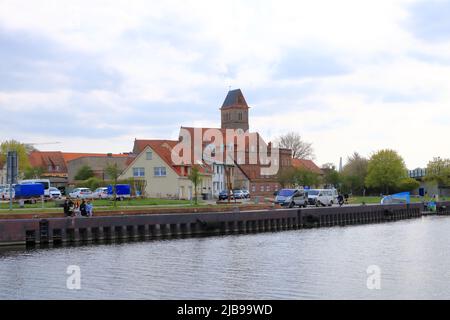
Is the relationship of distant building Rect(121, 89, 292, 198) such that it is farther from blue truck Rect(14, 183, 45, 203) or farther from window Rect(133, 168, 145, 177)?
blue truck Rect(14, 183, 45, 203)

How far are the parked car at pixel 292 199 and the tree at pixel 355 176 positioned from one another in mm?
65361

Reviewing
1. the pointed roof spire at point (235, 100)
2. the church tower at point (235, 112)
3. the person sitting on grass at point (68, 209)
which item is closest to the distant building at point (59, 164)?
the church tower at point (235, 112)

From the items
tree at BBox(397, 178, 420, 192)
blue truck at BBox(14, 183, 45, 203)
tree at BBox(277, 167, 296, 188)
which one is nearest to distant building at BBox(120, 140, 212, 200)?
blue truck at BBox(14, 183, 45, 203)

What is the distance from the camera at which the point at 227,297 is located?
26281 millimetres

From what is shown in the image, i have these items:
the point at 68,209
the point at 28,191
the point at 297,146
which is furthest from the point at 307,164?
the point at 68,209

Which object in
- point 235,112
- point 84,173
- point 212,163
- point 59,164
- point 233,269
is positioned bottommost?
point 233,269

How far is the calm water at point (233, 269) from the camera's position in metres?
27.3

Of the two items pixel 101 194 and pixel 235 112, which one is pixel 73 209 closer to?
pixel 101 194

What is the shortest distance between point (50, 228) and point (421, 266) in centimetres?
2424

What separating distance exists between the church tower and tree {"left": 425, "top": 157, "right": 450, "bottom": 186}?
4673 centimetres

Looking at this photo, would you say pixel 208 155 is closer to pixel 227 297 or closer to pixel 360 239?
pixel 360 239

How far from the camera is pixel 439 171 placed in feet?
484

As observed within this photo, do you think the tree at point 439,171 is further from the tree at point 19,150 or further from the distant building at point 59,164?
the tree at point 19,150

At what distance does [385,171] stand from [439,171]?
14.2m
